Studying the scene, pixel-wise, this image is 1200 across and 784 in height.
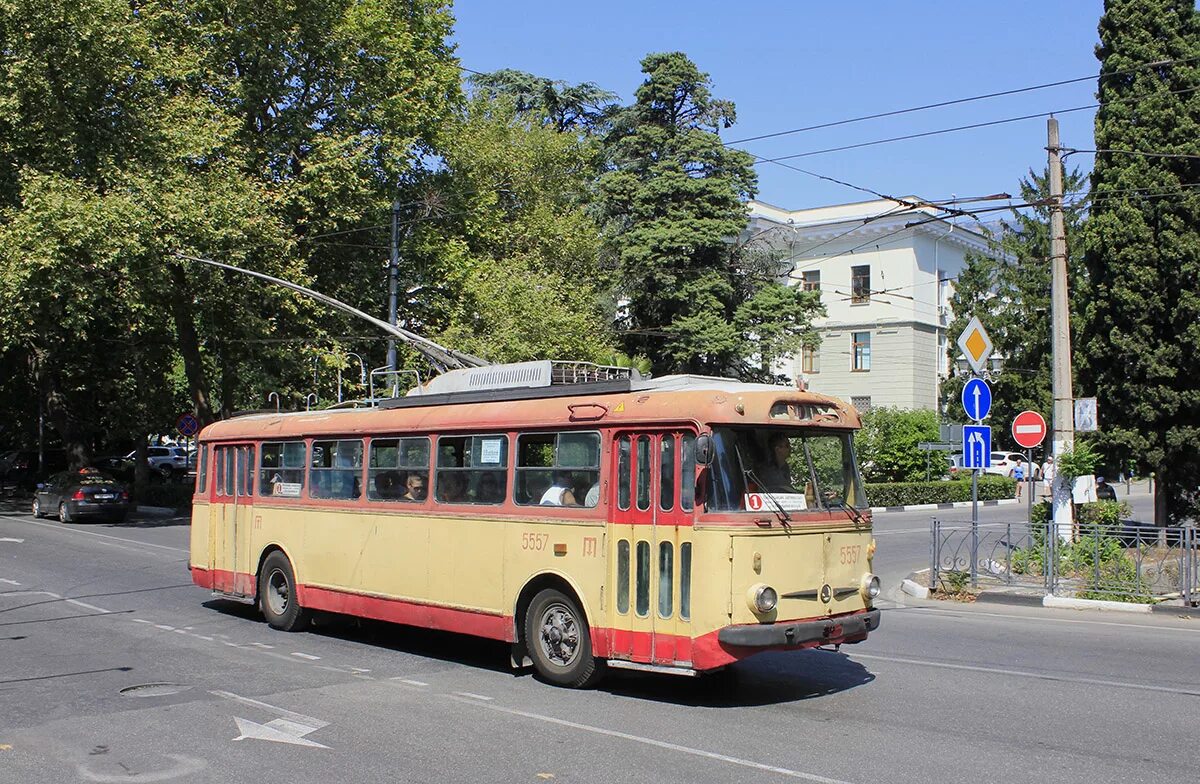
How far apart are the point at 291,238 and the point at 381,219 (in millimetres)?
3066

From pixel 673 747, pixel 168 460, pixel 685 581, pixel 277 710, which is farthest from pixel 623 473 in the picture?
pixel 168 460

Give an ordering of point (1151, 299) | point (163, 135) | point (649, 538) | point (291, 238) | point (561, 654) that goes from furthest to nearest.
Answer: point (291, 238)
point (163, 135)
point (1151, 299)
point (561, 654)
point (649, 538)

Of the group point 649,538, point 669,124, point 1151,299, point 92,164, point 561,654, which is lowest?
point 561,654

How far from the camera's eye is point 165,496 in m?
39.6

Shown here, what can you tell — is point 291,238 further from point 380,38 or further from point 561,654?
point 561,654

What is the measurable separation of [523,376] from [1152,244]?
15083 millimetres

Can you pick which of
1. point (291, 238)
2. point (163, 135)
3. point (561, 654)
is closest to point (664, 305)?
point (291, 238)

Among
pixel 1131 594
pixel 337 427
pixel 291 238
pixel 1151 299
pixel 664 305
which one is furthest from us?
pixel 664 305

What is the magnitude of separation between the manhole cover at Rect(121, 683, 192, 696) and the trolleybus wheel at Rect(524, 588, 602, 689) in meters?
3.06

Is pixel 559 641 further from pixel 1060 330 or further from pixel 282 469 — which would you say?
pixel 1060 330

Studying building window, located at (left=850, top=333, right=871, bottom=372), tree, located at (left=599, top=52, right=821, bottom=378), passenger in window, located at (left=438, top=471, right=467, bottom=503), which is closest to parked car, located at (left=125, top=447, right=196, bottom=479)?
tree, located at (left=599, top=52, right=821, bottom=378)

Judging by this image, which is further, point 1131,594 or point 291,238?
point 291,238

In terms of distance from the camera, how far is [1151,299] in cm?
2127

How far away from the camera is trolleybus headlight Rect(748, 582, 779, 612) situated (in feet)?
29.5
